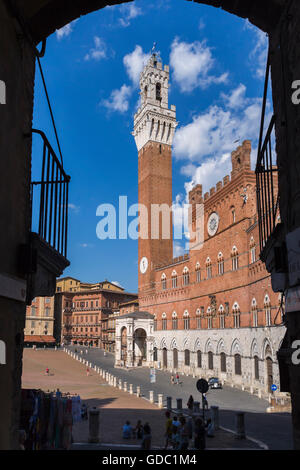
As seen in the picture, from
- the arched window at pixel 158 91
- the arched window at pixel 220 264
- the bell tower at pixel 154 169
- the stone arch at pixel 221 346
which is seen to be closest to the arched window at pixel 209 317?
the stone arch at pixel 221 346

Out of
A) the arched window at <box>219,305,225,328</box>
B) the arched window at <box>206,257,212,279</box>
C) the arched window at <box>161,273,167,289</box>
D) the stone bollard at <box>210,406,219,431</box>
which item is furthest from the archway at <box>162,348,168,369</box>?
the stone bollard at <box>210,406,219,431</box>

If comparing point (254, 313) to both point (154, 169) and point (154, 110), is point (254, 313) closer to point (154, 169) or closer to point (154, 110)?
point (154, 169)

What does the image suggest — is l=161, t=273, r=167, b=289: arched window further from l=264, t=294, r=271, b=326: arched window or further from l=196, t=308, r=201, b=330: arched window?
l=264, t=294, r=271, b=326: arched window

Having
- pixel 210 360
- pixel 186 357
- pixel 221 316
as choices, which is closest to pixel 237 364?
pixel 221 316

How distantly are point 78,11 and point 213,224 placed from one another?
3520 cm

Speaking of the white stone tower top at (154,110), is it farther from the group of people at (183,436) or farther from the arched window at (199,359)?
the group of people at (183,436)

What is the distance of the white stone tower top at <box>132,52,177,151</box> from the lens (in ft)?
214

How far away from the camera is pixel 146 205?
63.6 m

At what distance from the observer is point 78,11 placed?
25.1ft

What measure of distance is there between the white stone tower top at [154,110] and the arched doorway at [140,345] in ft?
94.1

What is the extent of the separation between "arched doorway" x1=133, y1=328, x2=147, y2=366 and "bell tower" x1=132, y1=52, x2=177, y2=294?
5.99m

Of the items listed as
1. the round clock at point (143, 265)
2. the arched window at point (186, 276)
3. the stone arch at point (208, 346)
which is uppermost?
the round clock at point (143, 265)

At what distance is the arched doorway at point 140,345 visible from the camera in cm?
5669

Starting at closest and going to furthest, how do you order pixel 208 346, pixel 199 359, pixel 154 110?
pixel 208 346 → pixel 199 359 → pixel 154 110
